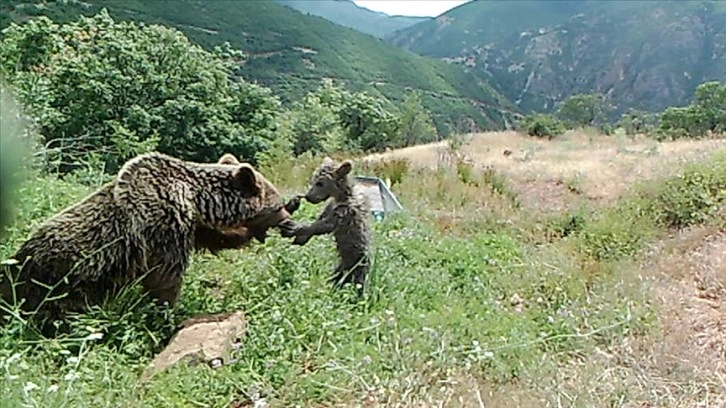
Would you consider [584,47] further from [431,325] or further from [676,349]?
[431,325]

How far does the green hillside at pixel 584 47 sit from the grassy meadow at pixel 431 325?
31095 mm

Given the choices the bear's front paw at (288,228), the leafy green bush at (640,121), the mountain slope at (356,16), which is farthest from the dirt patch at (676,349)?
the mountain slope at (356,16)

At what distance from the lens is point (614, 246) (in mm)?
5609

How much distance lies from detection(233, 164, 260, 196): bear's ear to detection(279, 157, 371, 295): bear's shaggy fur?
36cm

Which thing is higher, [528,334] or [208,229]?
[208,229]

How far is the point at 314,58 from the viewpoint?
1891 inches

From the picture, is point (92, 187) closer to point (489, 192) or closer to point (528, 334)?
point (528, 334)

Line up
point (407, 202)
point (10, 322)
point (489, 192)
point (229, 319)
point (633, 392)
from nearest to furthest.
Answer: point (633, 392) → point (10, 322) → point (229, 319) → point (407, 202) → point (489, 192)

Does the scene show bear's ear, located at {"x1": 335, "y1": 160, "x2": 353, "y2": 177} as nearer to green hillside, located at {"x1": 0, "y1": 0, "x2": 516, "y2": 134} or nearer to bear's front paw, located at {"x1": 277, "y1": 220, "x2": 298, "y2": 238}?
bear's front paw, located at {"x1": 277, "y1": 220, "x2": 298, "y2": 238}

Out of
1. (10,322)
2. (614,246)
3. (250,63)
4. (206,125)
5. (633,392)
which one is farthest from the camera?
(250,63)

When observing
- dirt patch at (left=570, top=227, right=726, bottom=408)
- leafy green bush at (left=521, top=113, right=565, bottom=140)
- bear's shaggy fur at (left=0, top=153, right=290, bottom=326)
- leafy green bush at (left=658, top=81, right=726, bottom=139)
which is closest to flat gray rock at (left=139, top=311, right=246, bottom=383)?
bear's shaggy fur at (left=0, top=153, right=290, bottom=326)

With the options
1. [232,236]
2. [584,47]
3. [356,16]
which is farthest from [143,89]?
[356,16]

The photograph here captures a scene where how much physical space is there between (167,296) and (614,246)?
3825mm

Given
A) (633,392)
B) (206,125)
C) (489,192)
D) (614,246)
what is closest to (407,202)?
(489,192)
